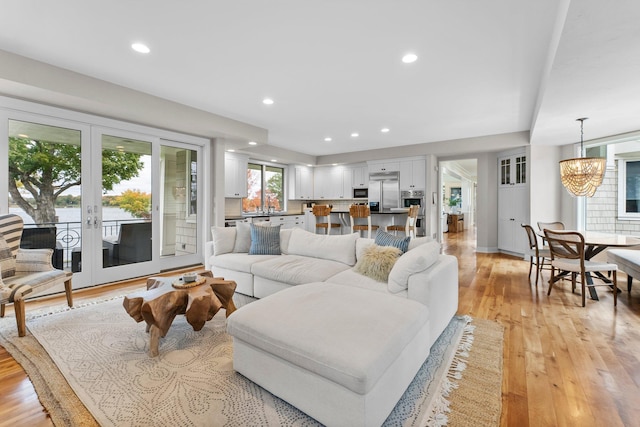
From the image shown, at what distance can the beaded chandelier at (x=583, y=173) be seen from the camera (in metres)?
3.76

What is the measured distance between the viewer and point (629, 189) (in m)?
4.98

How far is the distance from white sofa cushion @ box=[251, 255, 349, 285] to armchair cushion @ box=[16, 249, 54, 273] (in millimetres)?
2123

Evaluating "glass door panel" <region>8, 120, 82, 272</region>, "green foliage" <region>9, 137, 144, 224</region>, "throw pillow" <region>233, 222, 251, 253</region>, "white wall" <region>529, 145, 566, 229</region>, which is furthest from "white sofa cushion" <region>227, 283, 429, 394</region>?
"white wall" <region>529, 145, 566, 229</region>

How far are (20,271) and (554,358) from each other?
16.3ft

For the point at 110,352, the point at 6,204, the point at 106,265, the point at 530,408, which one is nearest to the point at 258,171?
the point at 106,265

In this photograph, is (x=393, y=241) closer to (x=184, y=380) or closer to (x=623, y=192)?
(x=184, y=380)

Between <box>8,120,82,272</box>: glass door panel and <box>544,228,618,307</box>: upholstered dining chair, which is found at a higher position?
<box>8,120,82,272</box>: glass door panel

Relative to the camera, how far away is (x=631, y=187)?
4953 millimetres

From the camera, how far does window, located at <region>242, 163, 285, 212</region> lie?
25.8 ft

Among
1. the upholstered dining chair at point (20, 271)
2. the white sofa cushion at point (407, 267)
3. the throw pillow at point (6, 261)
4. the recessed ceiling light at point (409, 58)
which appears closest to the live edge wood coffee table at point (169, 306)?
the upholstered dining chair at point (20, 271)

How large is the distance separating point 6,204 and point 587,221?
8.98 m

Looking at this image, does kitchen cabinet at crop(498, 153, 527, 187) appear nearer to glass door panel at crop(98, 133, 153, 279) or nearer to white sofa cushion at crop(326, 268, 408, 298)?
white sofa cushion at crop(326, 268, 408, 298)

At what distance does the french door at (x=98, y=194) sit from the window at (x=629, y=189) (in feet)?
25.1

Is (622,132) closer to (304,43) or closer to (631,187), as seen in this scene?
(631,187)
